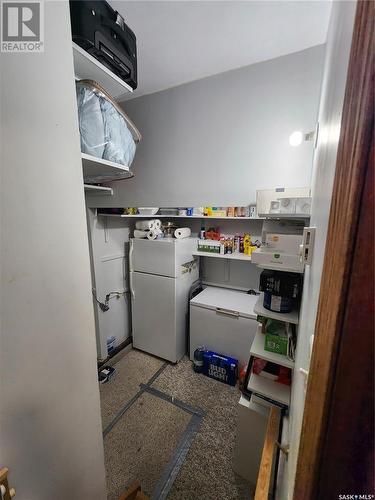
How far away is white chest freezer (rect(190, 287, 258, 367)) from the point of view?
1.85 metres

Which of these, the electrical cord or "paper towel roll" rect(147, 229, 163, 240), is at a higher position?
"paper towel roll" rect(147, 229, 163, 240)

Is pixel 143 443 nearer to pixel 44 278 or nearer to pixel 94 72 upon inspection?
pixel 44 278

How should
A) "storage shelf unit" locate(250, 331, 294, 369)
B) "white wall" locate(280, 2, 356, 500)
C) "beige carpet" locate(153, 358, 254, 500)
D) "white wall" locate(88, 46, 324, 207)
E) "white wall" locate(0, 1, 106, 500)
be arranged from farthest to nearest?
1. "white wall" locate(88, 46, 324, 207)
2. "beige carpet" locate(153, 358, 254, 500)
3. "storage shelf unit" locate(250, 331, 294, 369)
4. "white wall" locate(0, 1, 106, 500)
5. "white wall" locate(280, 2, 356, 500)

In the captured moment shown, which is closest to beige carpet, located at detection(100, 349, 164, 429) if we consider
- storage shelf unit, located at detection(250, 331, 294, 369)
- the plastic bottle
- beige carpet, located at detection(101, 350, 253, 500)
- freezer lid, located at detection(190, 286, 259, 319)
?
beige carpet, located at detection(101, 350, 253, 500)

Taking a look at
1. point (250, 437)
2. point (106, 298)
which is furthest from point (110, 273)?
point (250, 437)

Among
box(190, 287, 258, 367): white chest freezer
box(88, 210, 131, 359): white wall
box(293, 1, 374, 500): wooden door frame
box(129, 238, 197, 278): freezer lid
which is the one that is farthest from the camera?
box(88, 210, 131, 359): white wall

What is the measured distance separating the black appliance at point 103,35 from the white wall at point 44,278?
0.21 meters

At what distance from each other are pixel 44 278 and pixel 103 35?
1.01m

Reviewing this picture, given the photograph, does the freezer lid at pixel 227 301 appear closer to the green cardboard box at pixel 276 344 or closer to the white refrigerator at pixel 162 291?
the white refrigerator at pixel 162 291

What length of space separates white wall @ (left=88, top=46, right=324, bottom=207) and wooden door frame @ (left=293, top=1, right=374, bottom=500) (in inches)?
66.1

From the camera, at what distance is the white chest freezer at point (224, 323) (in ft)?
6.06

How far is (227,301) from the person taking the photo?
2.04 metres

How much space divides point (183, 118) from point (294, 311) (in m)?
2.09

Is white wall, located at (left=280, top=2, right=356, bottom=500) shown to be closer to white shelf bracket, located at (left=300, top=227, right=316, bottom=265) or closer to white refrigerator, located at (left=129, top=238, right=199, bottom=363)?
white shelf bracket, located at (left=300, top=227, right=316, bottom=265)
